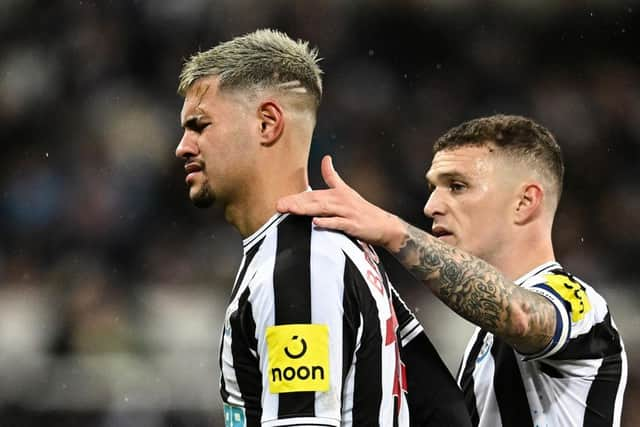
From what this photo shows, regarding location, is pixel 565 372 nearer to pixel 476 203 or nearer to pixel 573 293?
pixel 573 293

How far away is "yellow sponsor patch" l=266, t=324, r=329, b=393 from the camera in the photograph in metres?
2.48

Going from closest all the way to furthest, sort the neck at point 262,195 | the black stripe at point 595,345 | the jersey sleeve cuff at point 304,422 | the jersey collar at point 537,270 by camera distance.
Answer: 1. the jersey sleeve cuff at point 304,422
2. the neck at point 262,195
3. the black stripe at point 595,345
4. the jersey collar at point 537,270

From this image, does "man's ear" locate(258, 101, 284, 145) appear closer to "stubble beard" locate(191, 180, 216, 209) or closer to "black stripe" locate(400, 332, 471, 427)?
"stubble beard" locate(191, 180, 216, 209)

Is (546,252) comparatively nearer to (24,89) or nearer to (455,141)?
(455,141)

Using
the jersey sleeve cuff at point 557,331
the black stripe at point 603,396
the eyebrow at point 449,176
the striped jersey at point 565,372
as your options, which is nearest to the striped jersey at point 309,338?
the jersey sleeve cuff at point 557,331

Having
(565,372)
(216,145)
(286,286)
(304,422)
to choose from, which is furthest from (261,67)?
(565,372)

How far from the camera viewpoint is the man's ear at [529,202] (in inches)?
144

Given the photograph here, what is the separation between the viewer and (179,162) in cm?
862

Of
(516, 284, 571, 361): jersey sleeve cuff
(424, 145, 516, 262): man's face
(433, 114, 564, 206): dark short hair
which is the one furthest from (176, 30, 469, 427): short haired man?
(433, 114, 564, 206): dark short hair

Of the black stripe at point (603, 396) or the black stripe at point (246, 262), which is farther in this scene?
the black stripe at point (603, 396)

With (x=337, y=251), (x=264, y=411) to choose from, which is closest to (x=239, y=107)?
(x=337, y=251)

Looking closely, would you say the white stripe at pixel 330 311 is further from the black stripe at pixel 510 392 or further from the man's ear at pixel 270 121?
the black stripe at pixel 510 392

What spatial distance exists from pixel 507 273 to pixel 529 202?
0.89 ft

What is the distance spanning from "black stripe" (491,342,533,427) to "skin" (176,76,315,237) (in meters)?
1.01
